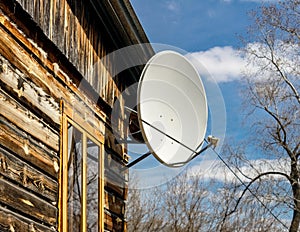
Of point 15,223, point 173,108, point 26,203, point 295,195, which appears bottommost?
point 15,223

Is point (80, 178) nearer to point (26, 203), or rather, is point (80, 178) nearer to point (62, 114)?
point (62, 114)

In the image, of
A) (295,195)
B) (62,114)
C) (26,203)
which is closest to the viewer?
(26,203)

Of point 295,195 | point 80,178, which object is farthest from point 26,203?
point 295,195

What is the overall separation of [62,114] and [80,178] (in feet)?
2.00

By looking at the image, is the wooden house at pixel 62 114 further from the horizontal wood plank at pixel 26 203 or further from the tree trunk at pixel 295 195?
the tree trunk at pixel 295 195

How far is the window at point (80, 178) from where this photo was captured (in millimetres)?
4425

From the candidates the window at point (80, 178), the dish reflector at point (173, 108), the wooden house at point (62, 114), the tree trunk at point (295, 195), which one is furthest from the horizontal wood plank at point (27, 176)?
the tree trunk at point (295, 195)

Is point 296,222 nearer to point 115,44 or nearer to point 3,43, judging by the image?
point 115,44

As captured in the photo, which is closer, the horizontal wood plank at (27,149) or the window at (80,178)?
the horizontal wood plank at (27,149)

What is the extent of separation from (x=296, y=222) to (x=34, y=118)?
1481cm

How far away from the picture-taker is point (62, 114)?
4.47 m

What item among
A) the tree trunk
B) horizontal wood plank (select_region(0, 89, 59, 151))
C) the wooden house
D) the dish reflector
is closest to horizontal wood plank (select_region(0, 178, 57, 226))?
the wooden house

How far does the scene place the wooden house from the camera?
3564mm

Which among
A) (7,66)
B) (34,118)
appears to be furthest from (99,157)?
(7,66)
